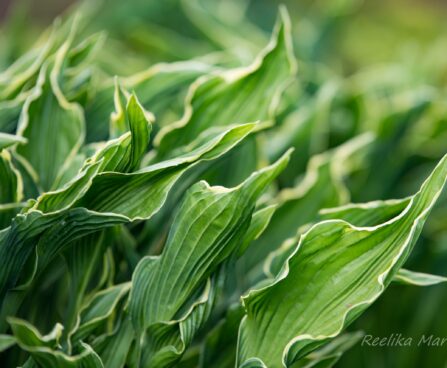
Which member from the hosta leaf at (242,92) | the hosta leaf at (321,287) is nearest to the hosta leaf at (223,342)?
the hosta leaf at (321,287)

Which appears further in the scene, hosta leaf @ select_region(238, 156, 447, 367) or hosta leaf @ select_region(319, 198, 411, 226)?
hosta leaf @ select_region(319, 198, 411, 226)

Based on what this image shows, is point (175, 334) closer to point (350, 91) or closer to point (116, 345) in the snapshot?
point (116, 345)

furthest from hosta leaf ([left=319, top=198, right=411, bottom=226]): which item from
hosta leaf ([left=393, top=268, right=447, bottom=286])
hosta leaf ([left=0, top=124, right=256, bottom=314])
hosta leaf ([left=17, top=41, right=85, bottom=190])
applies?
hosta leaf ([left=17, top=41, right=85, bottom=190])

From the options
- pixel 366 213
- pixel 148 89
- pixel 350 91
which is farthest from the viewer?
pixel 350 91

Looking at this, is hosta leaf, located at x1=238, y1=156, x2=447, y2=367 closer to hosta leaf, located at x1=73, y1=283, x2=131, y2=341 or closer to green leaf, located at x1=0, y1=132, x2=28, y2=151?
hosta leaf, located at x1=73, y1=283, x2=131, y2=341

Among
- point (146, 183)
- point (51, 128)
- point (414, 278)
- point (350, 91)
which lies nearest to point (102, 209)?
point (146, 183)
